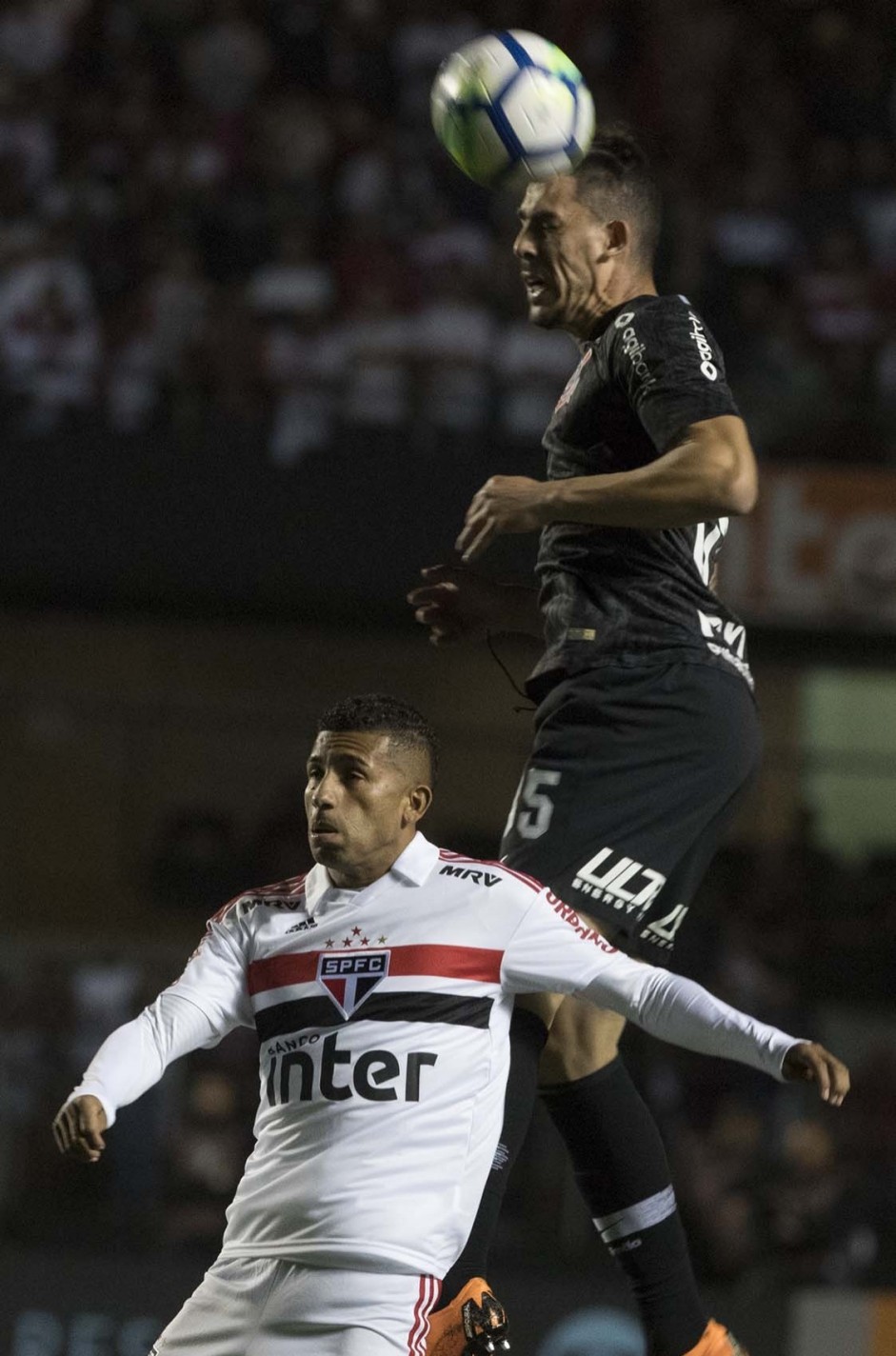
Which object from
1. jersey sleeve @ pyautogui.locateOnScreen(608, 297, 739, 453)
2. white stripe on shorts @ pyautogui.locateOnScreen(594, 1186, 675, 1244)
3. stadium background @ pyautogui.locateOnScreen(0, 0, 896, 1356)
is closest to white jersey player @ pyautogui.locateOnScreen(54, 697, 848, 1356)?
white stripe on shorts @ pyautogui.locateOnScreen(594, 1186, 675, 1244)

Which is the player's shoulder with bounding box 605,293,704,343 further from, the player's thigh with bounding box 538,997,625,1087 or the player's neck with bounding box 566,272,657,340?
the player's thigh with bounding box 538,997,625,1087

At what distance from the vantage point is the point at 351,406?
36.3 ft

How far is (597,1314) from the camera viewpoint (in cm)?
727

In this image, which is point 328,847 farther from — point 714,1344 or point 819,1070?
point 714,1344

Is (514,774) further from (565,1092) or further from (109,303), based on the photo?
(565,1092)

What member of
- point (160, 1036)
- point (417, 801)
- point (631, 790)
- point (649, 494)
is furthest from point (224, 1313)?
point (649, 494)

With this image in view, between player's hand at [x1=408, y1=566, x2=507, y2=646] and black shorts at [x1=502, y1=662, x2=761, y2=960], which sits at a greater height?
player's hand at [x1=408, y1=566, x2=507, y2=646]

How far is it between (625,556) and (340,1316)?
145 cm

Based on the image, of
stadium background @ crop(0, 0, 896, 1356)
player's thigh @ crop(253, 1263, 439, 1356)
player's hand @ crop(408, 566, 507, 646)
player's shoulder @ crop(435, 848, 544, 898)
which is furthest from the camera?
stadium background @ crop(0, 0, 896, 1356)

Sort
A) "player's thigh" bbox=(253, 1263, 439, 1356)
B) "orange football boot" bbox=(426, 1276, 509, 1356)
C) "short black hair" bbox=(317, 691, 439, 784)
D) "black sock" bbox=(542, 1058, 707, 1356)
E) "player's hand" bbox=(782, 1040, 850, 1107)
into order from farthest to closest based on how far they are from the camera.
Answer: "black sock" bbox=(542, 1058, 707, 1356)
"short black hair" bbox=(317, 691, 439, 784)
"orange football boot" bbox=(426, 1276, 509, 1356)
"player's thigh" bbox=(253, 1263, 439, 1356)
"player's hand" bbox=(782, 1040, 850, 1107)

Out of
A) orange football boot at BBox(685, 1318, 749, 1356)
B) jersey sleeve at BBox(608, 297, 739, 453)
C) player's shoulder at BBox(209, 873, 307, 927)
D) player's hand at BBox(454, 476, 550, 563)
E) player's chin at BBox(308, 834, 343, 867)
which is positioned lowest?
orange football boot at BBox(685, 1318, 749, 1356)

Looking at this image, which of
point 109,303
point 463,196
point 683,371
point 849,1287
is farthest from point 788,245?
point 683,371

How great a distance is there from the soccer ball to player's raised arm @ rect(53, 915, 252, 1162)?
155 cm

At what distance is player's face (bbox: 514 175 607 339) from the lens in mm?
3795
